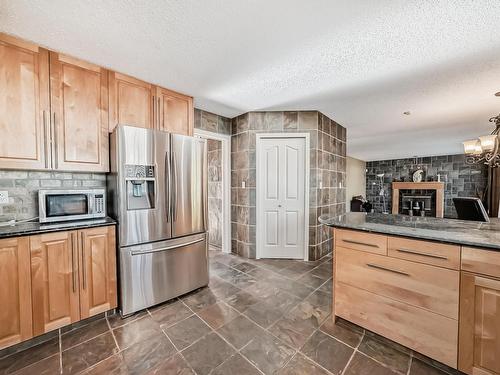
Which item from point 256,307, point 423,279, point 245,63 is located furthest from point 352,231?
point 245,63

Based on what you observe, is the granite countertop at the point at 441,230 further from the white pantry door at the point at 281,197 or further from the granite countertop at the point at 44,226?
the granite countertop at the point at 44,226

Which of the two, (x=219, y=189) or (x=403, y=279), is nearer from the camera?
(x=403, y=279)

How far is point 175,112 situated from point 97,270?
1858 mm

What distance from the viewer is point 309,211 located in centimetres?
333

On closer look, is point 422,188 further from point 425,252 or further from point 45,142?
point 45,142

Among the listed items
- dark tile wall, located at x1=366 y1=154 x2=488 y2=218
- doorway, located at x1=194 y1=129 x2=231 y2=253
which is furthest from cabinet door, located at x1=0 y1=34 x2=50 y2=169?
dark tile wall, located at x1=366 y1=154 x2=488 y2=218

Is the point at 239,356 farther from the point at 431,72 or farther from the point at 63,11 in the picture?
the point at 431,72

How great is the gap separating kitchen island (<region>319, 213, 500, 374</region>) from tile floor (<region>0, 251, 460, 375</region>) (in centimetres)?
18

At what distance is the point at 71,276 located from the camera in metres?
1.72

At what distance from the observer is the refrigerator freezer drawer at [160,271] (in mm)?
1932

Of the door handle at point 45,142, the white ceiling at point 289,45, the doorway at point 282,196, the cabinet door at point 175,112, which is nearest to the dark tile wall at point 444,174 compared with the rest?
the white ceiling at point 289,45

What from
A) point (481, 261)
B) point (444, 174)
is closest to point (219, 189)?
point (481, 261)

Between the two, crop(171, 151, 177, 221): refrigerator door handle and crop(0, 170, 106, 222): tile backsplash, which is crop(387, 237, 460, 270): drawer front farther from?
crop(0, 170, 106, 222): tile backsplash

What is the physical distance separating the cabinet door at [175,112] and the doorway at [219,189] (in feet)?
1.87
